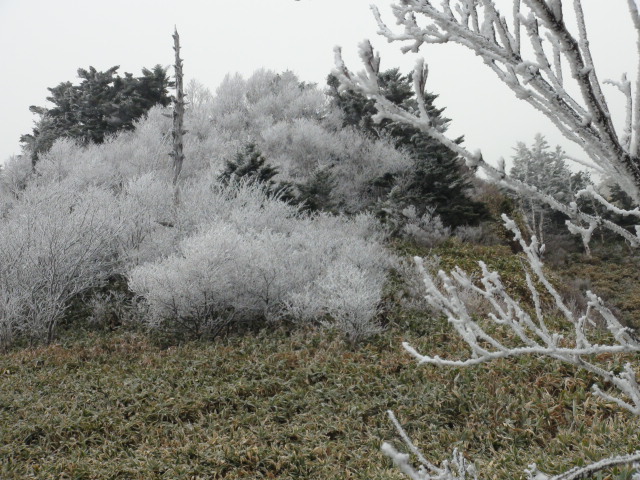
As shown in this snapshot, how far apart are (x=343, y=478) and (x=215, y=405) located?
9.21 feet

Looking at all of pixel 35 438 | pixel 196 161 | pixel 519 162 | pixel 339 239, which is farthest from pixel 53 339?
pixel 519 162

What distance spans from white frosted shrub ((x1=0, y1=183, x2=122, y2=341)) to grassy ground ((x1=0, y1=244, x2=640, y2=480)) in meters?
1.80

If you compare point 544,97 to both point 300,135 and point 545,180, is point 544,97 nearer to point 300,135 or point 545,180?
point 300,135

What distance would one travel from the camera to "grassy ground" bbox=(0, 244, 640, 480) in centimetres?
530

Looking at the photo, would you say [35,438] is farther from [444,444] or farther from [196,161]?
Answer: [196,161]

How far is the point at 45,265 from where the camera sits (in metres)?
11.5

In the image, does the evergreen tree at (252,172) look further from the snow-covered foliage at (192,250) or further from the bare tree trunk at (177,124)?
the bare tree trunk at (177,124)

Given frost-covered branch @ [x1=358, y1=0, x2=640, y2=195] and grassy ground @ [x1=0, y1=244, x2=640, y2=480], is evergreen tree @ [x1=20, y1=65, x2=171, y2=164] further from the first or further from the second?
frost-covered branch @ [x1=358, y1=0, x2=640, y2=195]

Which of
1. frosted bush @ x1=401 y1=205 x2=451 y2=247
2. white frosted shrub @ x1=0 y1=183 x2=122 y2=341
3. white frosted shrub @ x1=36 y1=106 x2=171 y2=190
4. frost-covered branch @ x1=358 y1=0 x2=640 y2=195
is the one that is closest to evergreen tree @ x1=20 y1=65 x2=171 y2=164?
white frosted shrub @ x1=36 y1=106 x2=171 y2=190

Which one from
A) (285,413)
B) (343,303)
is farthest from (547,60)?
(343,303)

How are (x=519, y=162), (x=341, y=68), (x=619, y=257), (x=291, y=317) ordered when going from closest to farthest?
1. (x=341, y=68)
2. (x=291, y=317)
3. (x=619, y=257)
4. (x=519, y=162)

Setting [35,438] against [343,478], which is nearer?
[343,478]

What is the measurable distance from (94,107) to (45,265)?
2095 centimetres

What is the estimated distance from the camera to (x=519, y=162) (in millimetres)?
38594
